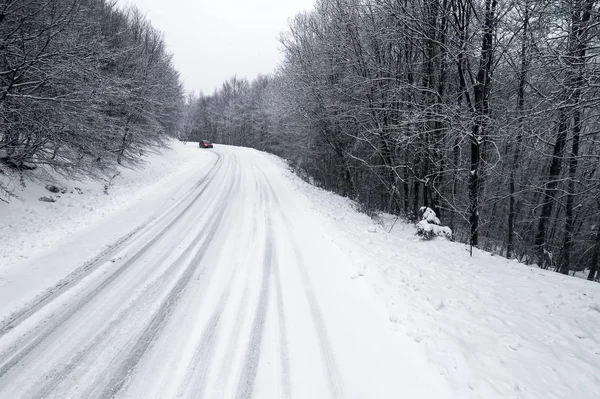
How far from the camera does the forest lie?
5766 millimetres

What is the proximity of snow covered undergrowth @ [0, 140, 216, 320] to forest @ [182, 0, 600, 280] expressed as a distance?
26.1 ft

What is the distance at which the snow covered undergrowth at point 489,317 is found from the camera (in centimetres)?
309

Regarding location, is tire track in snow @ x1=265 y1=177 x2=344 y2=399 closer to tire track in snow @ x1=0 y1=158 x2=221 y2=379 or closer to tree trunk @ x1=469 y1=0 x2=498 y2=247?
tire track in snow @ x1=0 y1=158 x2=221 y2=379

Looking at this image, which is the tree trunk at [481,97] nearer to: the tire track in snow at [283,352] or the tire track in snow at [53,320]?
the tire track in snow at [283,352]

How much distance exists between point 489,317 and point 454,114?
504cm

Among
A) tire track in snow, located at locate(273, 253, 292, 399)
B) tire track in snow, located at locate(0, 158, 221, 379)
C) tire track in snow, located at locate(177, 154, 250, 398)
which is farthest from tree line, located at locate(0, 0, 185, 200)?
tire track in snow, located at locate(273, 253, 292, 399)

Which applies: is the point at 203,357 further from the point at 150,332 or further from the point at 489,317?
the point at 489,317

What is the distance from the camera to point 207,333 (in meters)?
3.64

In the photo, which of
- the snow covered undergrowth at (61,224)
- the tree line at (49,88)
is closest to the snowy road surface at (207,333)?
the snow covered undergrowth at (61,224)

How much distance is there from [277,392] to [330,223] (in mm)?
6471

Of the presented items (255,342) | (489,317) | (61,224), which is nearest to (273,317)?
(255,342)

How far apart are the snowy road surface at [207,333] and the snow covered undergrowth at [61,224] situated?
314 mm

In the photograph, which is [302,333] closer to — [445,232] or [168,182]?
[445,232]

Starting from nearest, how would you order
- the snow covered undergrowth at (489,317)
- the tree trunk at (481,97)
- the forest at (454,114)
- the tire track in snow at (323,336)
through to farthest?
the tire track in snow at (323,336) → the snow covered undergrowth at (489,317) → the forest at (454,114) → the tree trunk at (481,97)
